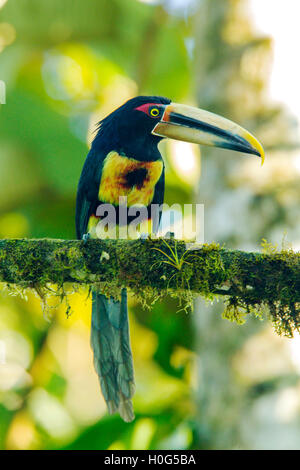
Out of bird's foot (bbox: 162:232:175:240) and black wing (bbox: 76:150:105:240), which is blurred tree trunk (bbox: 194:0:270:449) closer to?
black wing (bbox: 76:150:105:240)

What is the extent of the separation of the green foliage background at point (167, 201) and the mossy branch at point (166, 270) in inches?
12.6

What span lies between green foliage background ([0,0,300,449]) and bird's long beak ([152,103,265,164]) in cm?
76

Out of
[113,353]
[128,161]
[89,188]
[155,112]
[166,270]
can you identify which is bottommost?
[113,353]

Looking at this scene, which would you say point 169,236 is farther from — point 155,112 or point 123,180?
point 155,112

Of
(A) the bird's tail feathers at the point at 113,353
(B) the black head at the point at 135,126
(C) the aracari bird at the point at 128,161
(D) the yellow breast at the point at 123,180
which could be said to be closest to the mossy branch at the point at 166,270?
(A) the bird's tail feathers at the point at 113,353

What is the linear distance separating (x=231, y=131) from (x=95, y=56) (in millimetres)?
6403

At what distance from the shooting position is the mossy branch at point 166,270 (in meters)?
2.44

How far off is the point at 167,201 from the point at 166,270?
13.4ft

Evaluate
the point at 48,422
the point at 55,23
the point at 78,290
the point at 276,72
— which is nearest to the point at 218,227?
the point at 276,72

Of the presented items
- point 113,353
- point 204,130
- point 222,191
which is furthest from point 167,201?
point 113,353

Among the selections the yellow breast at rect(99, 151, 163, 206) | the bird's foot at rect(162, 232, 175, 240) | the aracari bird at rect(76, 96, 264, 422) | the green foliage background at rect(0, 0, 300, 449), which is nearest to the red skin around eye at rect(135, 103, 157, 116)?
the aracari bird at rect(76, 96, 264, 422)

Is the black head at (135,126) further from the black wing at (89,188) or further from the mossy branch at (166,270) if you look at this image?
the mossy branch at (166,270)

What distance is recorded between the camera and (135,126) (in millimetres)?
3578
